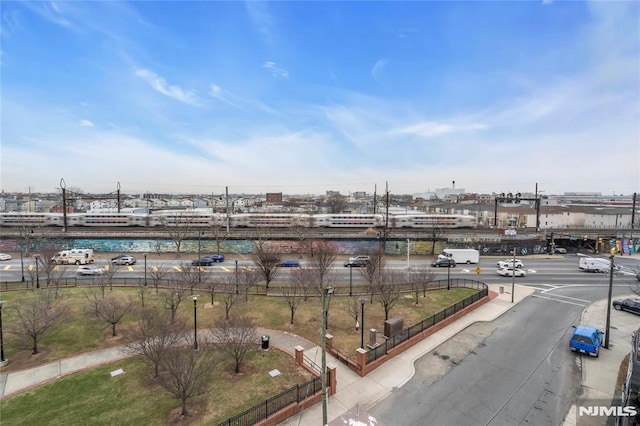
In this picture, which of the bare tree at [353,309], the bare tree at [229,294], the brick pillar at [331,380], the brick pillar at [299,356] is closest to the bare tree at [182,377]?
the brick pillar at [299,356]

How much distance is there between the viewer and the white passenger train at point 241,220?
61375mm

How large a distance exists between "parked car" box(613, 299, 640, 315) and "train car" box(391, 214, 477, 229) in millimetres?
37730

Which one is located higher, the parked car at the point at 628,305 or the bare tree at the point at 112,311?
the bare tree at the point at 112,311

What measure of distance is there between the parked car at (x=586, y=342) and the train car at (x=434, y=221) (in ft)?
152

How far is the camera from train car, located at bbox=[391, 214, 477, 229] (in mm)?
62438

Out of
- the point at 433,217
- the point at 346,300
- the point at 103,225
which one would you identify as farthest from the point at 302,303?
the point at 103,225

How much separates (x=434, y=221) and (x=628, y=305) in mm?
39366

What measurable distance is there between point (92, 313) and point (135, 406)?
1035cm

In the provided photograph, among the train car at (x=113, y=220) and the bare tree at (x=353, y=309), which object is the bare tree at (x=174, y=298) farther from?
the train car at (x=113, y=220)

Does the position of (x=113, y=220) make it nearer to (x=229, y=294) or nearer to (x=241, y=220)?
(x=241, y=220)

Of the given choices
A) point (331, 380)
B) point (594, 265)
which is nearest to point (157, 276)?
point (331, 380)

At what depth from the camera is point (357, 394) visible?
1248 centimetres

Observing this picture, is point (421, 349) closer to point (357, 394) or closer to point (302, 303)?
point (357, 394)

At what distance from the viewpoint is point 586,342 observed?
15422 mm
